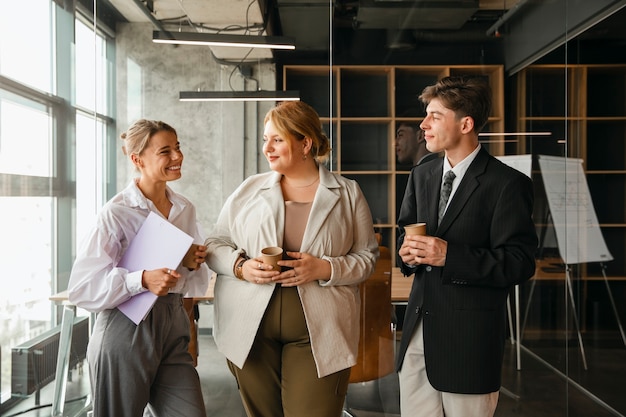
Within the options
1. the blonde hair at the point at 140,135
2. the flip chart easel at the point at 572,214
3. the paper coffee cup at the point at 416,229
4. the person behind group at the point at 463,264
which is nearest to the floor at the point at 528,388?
the flip chart easel at the point at 572,214

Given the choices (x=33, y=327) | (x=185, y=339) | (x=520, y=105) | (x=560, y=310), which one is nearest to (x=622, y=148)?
(x=520, y=105)

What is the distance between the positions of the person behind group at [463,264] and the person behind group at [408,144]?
1346mm

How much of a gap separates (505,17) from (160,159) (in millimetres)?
2416

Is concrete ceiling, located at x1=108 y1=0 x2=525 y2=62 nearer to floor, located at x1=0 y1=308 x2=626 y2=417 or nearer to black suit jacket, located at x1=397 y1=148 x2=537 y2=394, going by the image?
black suit jacket, located at x1=397 y1=148 x2=537 y2=394

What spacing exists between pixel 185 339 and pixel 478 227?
1168 mm

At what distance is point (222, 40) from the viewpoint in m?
3.34

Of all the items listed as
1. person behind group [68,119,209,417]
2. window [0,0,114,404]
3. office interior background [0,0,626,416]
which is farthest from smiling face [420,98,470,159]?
window [0,0,114,404]

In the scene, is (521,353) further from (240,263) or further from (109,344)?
(109,344)

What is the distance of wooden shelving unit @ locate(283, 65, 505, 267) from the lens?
3.42 metres

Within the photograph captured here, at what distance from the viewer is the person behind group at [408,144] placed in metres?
3.43

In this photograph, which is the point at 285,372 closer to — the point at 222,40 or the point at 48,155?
the point at 222,40

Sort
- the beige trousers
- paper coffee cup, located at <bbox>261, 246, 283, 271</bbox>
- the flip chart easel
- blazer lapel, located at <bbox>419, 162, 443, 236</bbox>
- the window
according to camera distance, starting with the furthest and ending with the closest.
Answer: the flip chart easel < the window < blazer lapel, located at <bbox>419, 162, 443, 236</bbox> < the beige trousers < paper coffee cup, located at <bbox>261, 246, 283, 271</bbox>

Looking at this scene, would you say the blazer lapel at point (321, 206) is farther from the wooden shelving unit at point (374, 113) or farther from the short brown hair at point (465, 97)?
the wooden shelving unit at point (374, 113)

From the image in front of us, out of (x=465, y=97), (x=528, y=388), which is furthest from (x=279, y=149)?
(x=528, y=388)
